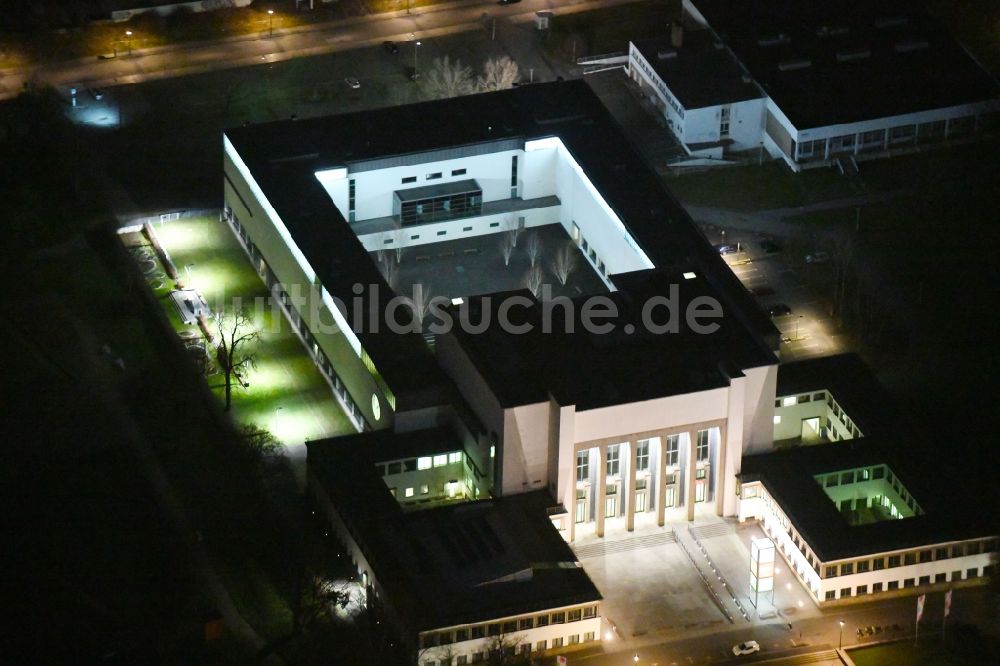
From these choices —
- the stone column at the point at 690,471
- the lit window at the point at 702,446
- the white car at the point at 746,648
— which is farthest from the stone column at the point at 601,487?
the white car at the point at 746,648

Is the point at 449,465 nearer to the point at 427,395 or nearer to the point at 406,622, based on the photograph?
the point at 427,395

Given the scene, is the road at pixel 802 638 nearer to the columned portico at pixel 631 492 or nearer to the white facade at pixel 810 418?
the columned portico at pixel 631 492

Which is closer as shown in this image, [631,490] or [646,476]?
[631,490]

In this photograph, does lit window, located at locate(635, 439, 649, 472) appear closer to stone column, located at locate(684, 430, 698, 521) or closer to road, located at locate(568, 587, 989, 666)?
stone column, located at locate(684, 430, 698, 521)

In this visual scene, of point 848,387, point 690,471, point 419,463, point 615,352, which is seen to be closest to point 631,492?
point 690,471

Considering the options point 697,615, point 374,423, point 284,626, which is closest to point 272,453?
point 374,423

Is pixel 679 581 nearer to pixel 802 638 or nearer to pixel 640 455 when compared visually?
pixel 640 455
